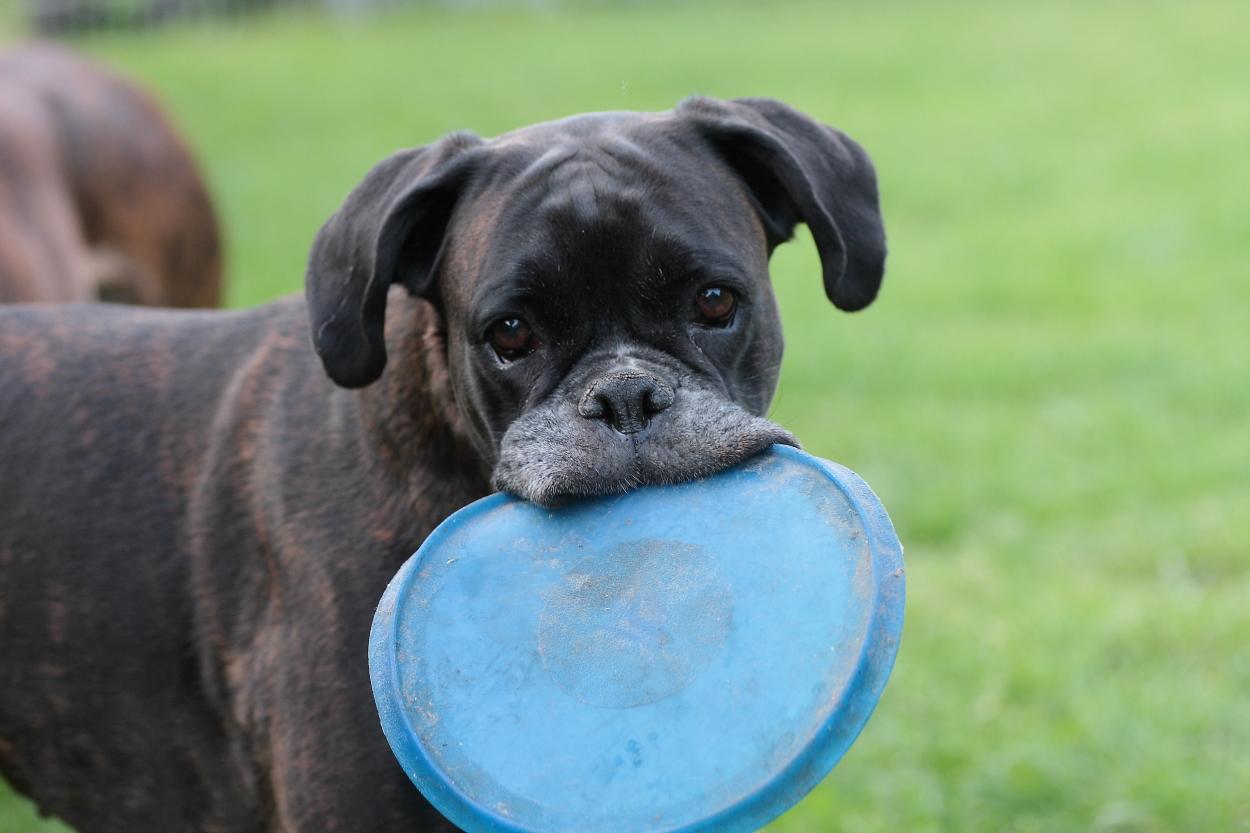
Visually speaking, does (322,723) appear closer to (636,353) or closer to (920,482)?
(636,353)

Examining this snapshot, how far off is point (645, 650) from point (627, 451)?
0.40 m

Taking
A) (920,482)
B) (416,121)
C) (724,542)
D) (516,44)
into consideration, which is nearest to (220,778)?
(724,542)

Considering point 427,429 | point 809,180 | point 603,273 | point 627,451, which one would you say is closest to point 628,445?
point 627,451

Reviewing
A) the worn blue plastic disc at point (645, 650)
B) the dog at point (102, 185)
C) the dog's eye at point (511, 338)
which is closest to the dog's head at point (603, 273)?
the dog's eye at point (511, 338)

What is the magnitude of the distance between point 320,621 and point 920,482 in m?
3.61

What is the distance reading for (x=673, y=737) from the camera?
2684 mm

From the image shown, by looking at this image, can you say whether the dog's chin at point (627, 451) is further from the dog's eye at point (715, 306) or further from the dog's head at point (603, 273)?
the dog's eye at point (715, 306)

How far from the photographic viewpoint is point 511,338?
3.13 metres

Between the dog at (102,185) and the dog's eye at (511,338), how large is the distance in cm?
356

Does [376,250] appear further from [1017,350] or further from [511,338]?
[1017,350]

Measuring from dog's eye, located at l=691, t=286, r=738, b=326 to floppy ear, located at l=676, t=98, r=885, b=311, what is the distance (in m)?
0.34

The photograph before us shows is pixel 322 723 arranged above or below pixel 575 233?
below

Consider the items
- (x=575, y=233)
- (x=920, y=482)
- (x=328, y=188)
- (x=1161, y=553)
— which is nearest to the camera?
(x=575, y=233)

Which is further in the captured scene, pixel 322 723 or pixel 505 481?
pixel 322 723
